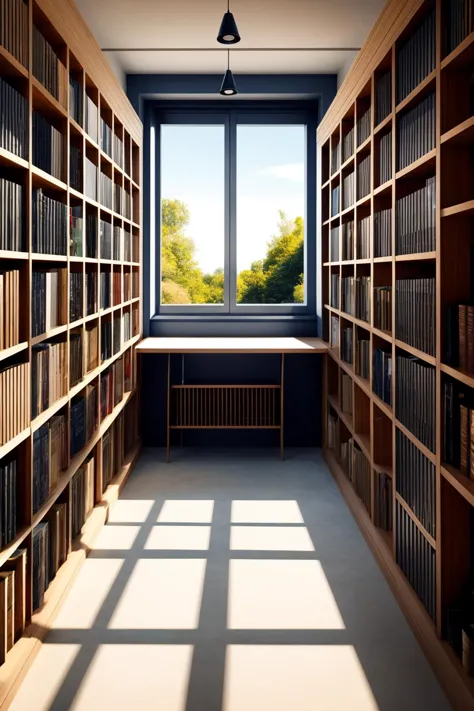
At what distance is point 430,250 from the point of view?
267 centimetres

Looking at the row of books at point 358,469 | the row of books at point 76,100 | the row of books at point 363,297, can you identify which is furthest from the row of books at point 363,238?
the row of books at point 76,100

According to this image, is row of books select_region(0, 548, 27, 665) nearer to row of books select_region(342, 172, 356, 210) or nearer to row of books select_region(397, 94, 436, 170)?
row of books select_region(397, 94, 436, 170)

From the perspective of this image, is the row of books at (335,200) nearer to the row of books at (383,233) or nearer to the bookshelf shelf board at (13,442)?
the row of books at (383,233)

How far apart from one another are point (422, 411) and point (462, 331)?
Result: 517mm

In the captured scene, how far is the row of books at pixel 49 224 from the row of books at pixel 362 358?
1879 millimetres

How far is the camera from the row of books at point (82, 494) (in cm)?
347

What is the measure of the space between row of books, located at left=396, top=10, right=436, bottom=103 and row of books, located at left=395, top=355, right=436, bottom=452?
1.20 m

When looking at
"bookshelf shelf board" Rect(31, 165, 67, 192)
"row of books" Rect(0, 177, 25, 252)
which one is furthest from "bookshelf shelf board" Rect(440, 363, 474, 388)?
"bookshelf shelf board" Rect(31, 165, 67, 192)

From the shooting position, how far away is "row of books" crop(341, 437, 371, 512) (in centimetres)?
394

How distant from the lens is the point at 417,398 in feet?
9.16

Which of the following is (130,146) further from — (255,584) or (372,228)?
(255,584)

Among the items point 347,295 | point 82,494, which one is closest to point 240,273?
point 347,295

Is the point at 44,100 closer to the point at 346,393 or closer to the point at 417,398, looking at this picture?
the point at 417,398

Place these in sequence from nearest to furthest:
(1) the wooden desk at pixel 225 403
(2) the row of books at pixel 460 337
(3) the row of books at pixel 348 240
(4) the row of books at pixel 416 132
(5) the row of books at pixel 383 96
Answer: (2) the row of books at pixel 460 337 → (4) the row of books at pixel 416 132 → (5) the row of books at pixel 383 96 → (3) the row of books at pixel 348 240 → (1) the wooden desk at pixel 225 403
